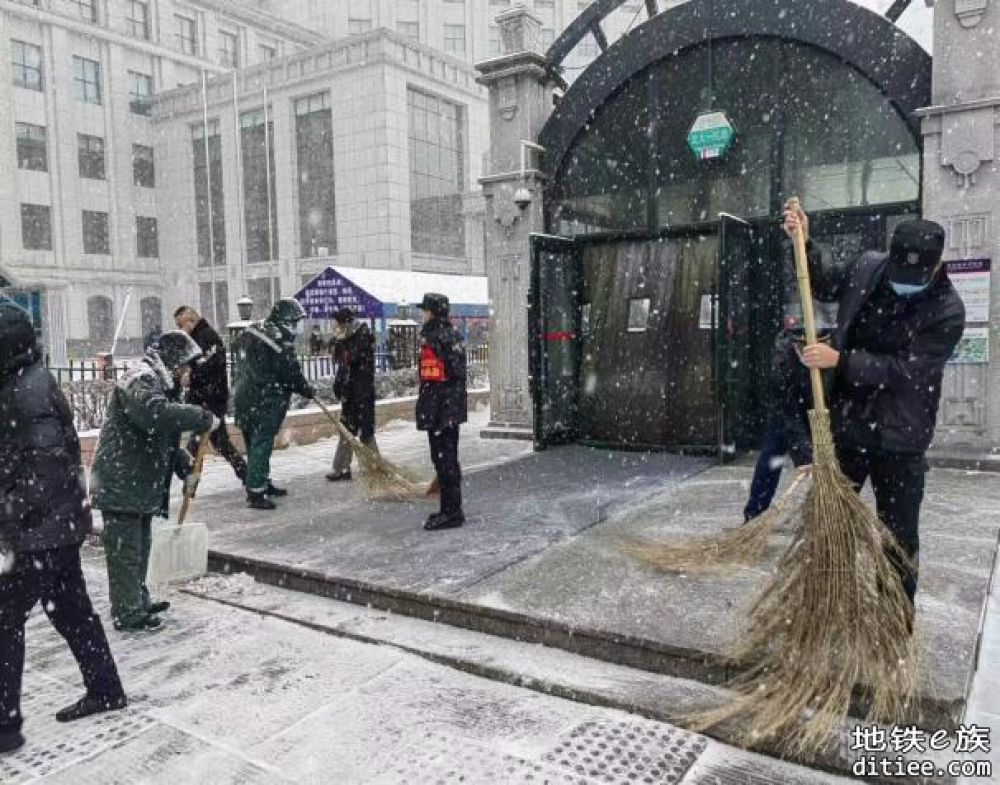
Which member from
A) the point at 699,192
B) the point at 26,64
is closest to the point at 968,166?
Result: the point at 699,192

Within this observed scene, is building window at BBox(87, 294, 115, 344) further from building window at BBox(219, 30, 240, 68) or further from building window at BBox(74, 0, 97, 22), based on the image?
building window at BBox(219, 30, 240, 68)

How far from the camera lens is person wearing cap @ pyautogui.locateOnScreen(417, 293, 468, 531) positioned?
5629mm

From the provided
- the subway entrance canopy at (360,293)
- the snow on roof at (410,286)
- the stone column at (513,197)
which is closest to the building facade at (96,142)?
the snow on roof at (410,286)

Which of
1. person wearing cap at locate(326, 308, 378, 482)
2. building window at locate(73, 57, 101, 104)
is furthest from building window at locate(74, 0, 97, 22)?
person wearing cap at locate(326, 308, 378, 482)

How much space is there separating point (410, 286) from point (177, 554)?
1462cm

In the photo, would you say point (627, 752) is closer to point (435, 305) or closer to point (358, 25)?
point (435, 305)

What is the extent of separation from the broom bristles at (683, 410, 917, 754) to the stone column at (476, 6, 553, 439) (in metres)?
6.85

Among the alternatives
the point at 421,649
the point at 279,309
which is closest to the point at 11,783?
the point at 421,649

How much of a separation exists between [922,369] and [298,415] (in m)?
9.03

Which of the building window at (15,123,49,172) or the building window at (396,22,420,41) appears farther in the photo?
A: the building window at (396,22,420,41)

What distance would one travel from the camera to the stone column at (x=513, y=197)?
32.7ft

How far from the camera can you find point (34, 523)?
10.2 ft

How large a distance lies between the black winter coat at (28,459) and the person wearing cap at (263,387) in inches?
138

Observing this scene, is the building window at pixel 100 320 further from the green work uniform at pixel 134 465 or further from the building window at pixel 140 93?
the green work uniform at pixel 134 465
